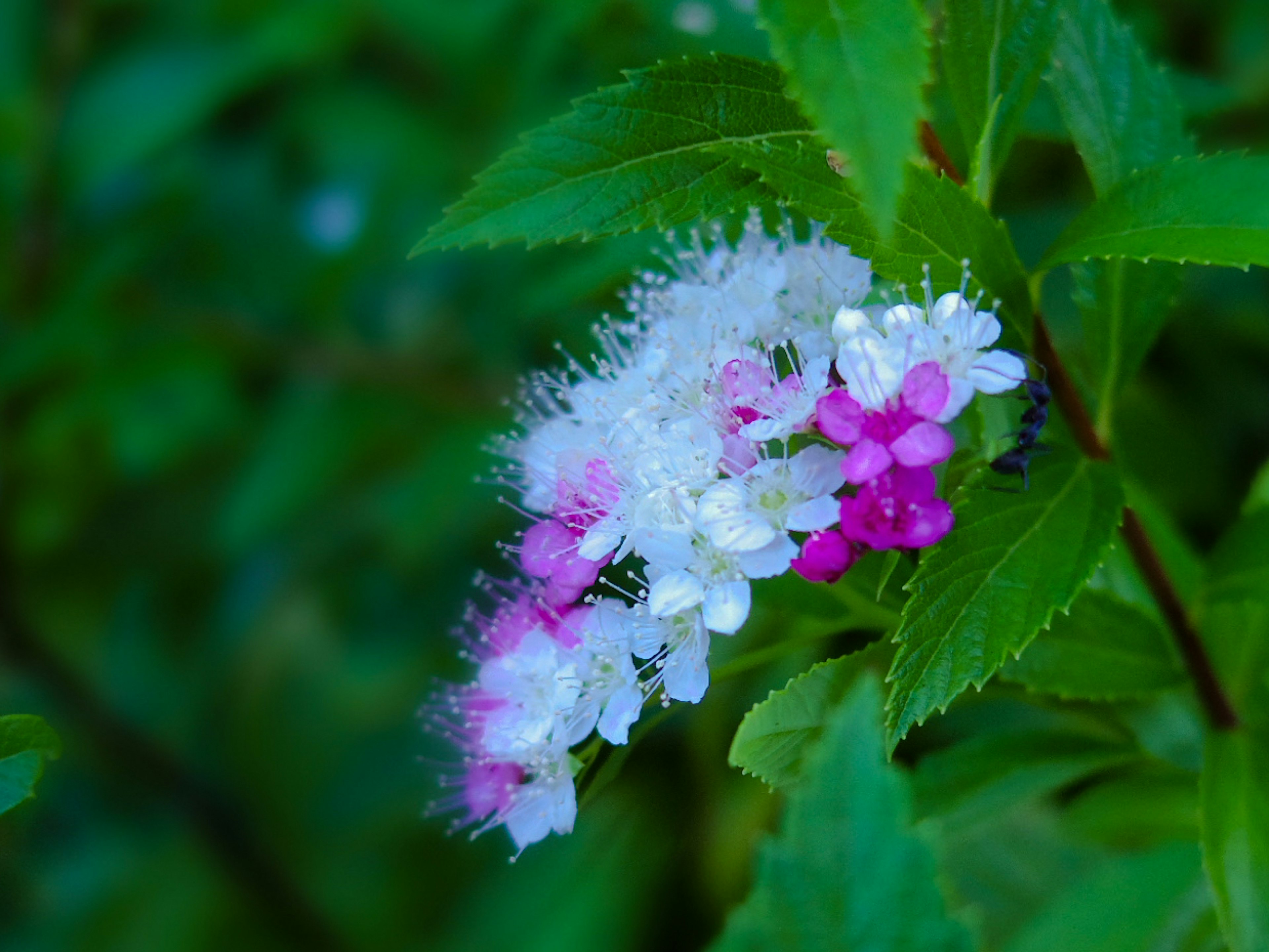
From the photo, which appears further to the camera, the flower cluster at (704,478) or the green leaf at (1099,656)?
the green leaf at (1099,656)

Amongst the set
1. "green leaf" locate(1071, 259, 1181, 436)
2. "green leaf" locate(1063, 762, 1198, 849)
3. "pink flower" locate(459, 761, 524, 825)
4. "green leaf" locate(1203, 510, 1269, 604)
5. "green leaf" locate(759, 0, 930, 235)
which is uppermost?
"green leaf" locate(759, 0, 930, 235)

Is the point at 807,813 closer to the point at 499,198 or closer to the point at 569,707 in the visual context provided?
the point at 569,707

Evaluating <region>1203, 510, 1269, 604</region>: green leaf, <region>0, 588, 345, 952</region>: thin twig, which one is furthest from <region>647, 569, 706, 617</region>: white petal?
<region>0, 588, 345, 952</region>: thin twig

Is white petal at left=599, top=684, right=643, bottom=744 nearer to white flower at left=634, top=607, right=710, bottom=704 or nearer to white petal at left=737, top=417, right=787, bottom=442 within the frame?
white flower at left=634, top=607, right=710, bottom=704

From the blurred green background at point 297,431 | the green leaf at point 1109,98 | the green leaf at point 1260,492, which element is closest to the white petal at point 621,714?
the green leaf at point 1109,98

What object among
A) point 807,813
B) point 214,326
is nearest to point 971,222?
point 807,813

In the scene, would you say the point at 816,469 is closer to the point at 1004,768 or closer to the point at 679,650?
the point at 679,650

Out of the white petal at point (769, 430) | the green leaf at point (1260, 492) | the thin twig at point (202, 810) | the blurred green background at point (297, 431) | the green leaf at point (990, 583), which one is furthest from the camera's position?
the blurred green background at point (297, 431)

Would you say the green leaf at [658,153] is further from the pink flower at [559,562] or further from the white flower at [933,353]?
the pink flower at [559,562]
